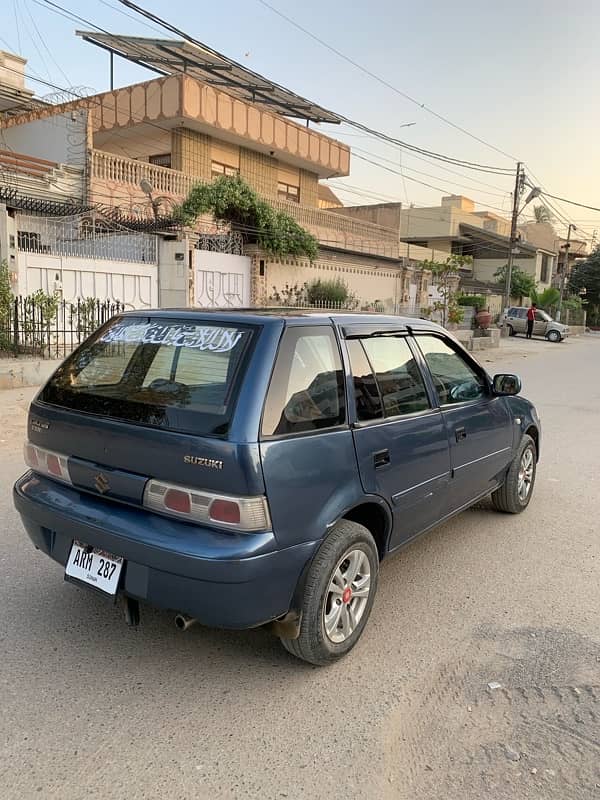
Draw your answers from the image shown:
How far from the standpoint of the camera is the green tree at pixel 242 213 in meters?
17.9

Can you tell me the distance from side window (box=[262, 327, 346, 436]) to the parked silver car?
30143mm

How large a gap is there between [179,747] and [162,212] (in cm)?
1937

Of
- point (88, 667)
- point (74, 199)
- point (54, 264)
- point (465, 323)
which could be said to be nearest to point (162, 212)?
point (74, 199)

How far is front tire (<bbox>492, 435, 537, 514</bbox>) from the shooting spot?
4.87 meters

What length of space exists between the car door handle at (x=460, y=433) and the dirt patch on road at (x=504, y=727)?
1166 millimetres

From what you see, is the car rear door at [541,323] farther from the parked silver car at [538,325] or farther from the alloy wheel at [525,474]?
the alloy wheel at [525,474]

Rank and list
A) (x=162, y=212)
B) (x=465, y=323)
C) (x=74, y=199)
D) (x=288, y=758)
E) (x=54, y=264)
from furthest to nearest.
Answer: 1. (x=465, y=323)
2. (x=162, y=212)
3. (x=74, y=199)
4. (x=54, y=264)
5. (x=288, y=758)

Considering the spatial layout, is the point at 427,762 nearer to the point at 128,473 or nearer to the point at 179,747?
the point at 179,747

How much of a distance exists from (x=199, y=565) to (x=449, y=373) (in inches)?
89.0

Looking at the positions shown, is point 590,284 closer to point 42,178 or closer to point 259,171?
point 259,171

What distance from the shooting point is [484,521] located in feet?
16.2

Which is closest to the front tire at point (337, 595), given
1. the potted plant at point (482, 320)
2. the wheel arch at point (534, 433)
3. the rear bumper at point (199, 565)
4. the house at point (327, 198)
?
the rear bumper at point (199, 565)

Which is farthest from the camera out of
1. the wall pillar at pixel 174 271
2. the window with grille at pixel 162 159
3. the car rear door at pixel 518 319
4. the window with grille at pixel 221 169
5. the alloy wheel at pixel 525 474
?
the car rear door at pixel 518 319

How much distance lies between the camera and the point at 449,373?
4.06 meters
